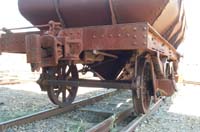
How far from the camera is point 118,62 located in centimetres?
533

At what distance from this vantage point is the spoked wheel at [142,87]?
14.9 feet

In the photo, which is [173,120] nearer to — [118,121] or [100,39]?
[118,121]

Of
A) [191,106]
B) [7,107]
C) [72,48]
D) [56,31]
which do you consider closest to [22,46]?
[56,31]

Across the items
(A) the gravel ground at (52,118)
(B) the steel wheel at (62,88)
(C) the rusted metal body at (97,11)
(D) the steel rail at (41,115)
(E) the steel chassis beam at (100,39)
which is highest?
(C) the rusted metal body at (97,11)

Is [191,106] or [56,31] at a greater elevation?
[56,31]

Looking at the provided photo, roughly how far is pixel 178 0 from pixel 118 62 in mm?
1524

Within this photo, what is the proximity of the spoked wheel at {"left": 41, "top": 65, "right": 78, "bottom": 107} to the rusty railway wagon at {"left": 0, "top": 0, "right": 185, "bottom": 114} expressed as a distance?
2 cm

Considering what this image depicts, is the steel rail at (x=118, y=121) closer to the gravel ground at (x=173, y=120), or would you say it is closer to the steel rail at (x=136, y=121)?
the steel rail at (x=136, y=121)

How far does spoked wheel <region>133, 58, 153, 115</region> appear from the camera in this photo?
4.54m

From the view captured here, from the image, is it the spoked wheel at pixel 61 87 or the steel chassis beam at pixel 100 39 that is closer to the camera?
the steel chassis beam at pixel 100 39

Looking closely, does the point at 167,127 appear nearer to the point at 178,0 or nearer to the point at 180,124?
the point at 180,124

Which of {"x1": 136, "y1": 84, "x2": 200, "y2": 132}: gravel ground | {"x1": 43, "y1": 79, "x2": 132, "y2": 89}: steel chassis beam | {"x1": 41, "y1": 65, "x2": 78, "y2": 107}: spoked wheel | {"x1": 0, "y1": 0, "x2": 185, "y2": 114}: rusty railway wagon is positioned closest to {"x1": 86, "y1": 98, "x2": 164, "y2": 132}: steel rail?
{"x1": 136, "y1": 84, "x2": 200, "y2": 132}: gravel ground

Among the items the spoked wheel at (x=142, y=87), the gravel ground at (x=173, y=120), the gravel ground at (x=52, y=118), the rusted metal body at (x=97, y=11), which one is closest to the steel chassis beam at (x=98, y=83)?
the spoked wheel at (x=142, y=87)

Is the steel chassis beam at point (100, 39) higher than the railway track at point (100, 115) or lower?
higher
